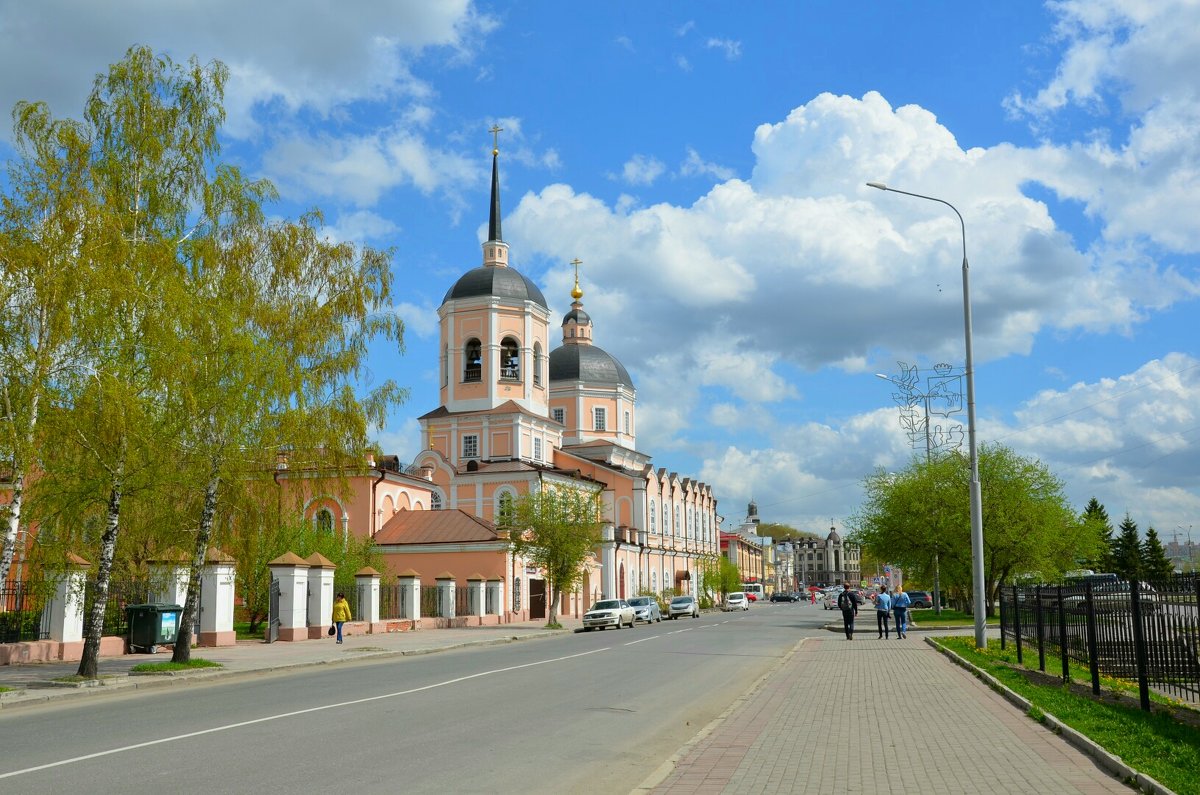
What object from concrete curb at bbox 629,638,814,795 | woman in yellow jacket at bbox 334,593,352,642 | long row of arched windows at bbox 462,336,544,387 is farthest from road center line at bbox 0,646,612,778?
long row of arched windows at bbox 462,336,544,387

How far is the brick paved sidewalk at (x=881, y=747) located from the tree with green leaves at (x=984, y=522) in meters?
24.9

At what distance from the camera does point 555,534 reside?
44031mm

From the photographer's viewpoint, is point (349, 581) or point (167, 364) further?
point (349, 581)

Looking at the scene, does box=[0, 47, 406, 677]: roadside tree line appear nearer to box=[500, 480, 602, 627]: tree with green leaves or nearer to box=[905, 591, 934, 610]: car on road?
box=[500, 480, 602, 627]: tree with green leaves

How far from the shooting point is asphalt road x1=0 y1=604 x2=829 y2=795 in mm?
8641

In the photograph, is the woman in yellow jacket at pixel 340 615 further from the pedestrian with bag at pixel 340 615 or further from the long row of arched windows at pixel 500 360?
the long row of arched windows at pixel 500 360

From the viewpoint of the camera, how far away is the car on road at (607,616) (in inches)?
1726

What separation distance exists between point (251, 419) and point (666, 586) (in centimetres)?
6101

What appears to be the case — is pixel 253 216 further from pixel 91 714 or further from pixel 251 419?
pixel 91 714

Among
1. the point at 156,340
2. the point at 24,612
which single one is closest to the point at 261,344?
the point at 156,340

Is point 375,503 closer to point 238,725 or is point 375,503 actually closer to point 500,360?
point 500,360

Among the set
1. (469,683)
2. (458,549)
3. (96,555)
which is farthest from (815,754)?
(458,549)

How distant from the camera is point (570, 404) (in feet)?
252

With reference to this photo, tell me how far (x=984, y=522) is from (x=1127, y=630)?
88.6ft
